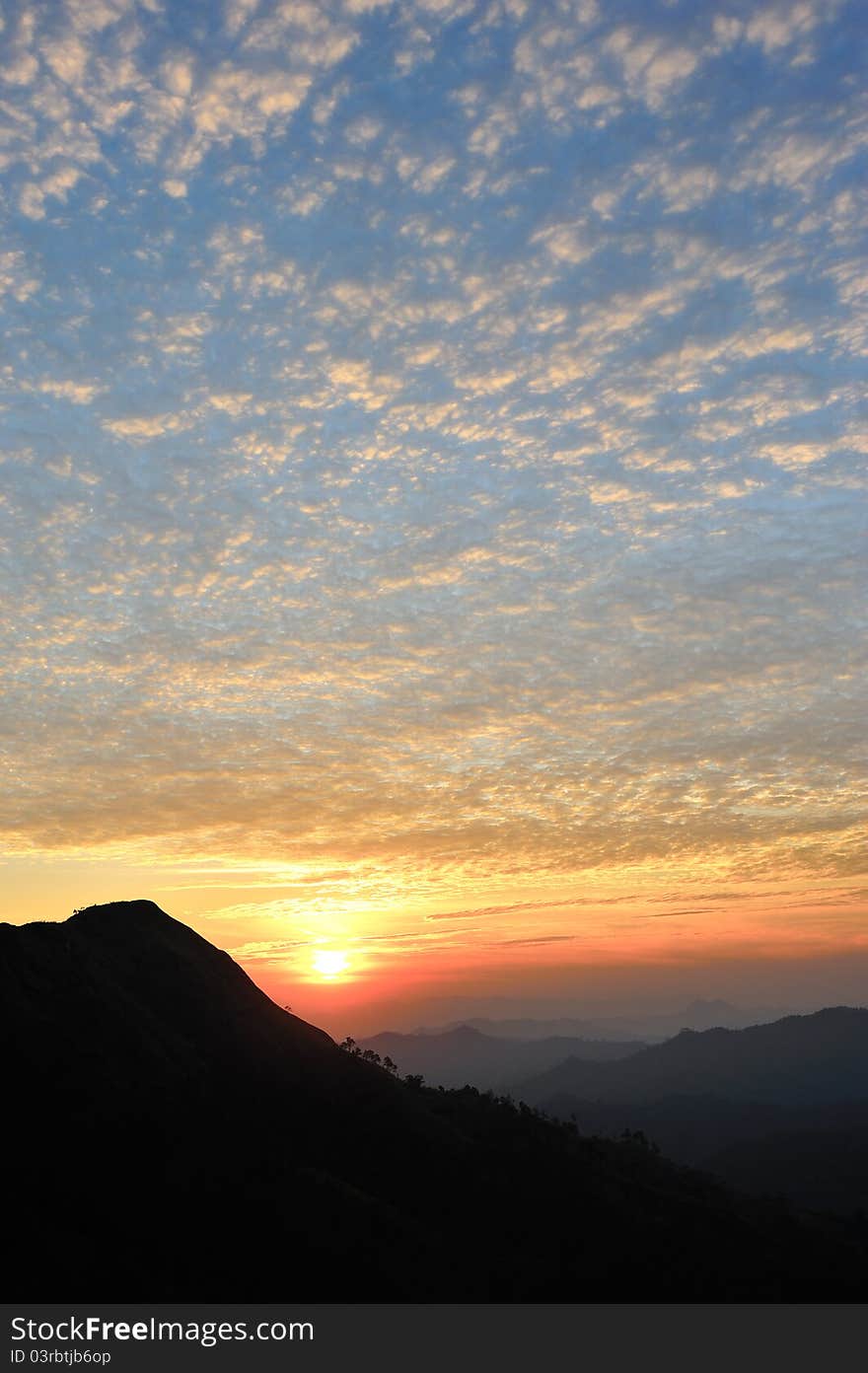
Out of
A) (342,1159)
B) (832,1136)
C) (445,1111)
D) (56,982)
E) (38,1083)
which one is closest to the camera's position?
(38,1083)

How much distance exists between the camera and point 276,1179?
41.6 metres

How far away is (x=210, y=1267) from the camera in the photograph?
113ft

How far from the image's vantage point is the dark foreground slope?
35438 mm

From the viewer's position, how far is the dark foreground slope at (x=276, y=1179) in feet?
116
